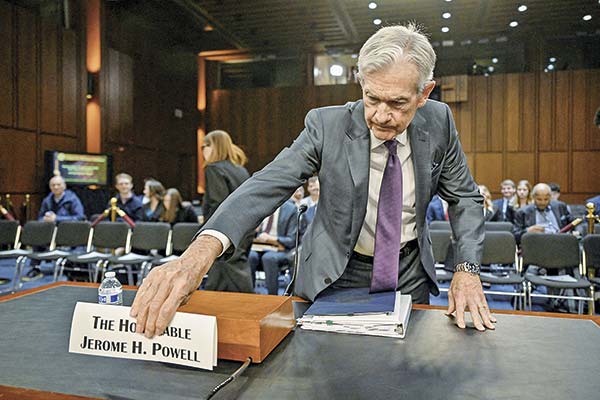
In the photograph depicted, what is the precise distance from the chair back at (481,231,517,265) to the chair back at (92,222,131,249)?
11.7 ft

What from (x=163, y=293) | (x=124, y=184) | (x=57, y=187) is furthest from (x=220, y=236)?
(x=57, y=187)

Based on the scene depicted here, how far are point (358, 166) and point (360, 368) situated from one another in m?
0.60

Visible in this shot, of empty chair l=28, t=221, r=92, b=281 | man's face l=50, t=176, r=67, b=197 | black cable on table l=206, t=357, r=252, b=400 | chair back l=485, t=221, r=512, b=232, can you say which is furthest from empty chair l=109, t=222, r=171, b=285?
black cable on table l=206, t=357, r=252, b=400

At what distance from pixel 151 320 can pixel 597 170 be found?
1234cm

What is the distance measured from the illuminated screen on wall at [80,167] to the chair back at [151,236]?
161 inches

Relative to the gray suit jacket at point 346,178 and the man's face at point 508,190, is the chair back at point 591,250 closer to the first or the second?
the gray suit jacket at point 346,178

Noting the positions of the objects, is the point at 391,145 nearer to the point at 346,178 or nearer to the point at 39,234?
the point at 346,178

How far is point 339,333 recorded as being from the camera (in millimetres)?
1027

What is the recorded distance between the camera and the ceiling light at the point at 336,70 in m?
12.6

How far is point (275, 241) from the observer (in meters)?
4.90

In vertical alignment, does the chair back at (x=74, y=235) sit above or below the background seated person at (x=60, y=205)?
below

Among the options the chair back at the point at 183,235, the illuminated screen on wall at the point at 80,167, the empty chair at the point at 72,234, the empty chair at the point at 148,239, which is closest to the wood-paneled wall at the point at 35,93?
the illuminated screen on wall at the point at 80,167

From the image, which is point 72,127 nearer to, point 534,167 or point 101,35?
point 101,35

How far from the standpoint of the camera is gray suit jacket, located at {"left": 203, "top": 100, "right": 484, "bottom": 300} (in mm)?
1291
